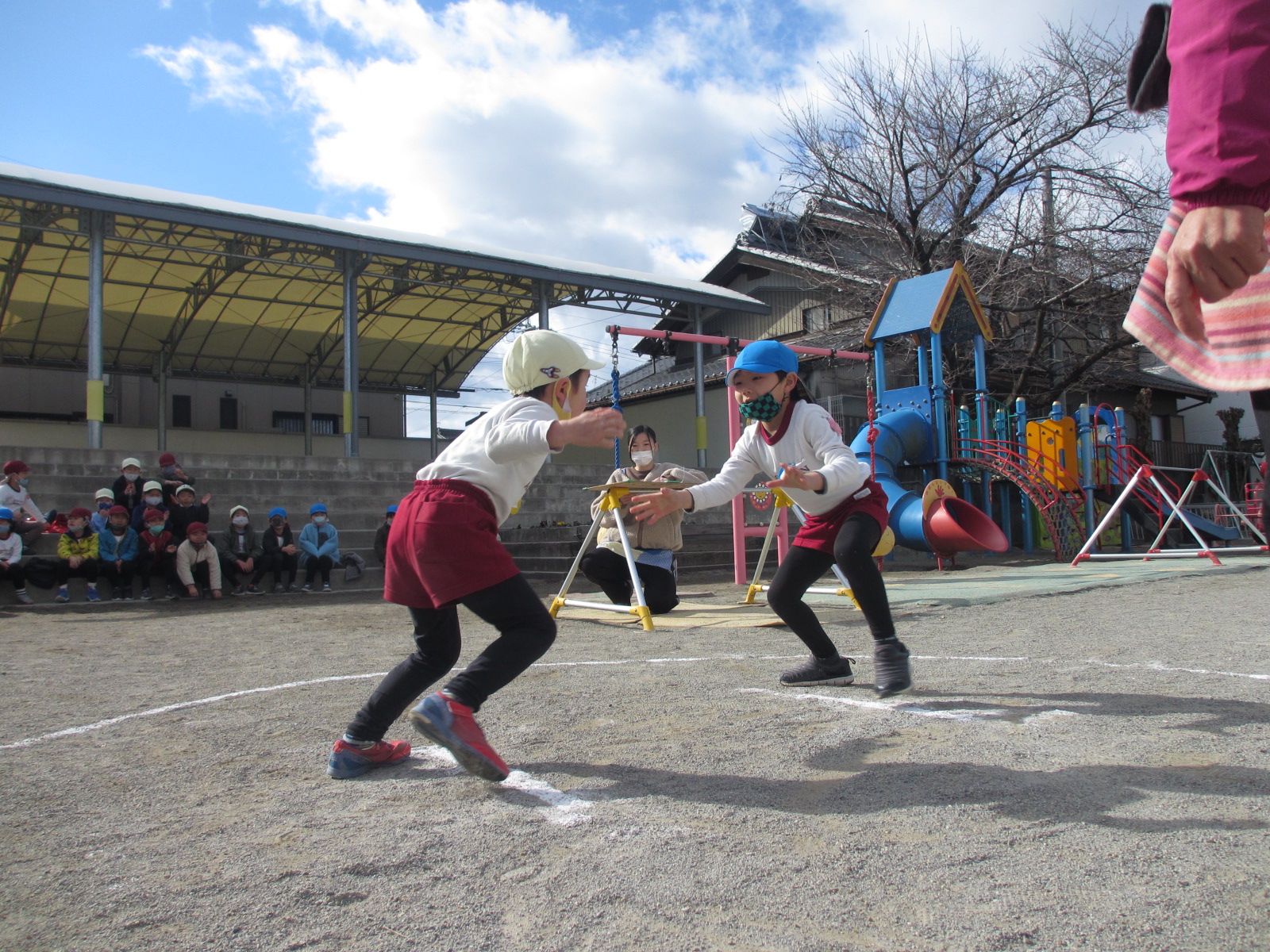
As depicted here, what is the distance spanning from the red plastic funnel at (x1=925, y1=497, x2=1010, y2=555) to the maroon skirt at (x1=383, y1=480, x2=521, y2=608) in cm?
638

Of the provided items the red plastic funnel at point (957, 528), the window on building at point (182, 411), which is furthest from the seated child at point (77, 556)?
the window on building at point (182, 411)

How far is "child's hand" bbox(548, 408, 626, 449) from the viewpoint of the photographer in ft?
8.48

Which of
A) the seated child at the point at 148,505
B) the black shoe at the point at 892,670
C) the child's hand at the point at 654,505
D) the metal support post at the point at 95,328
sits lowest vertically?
the black shoe at the point at 892,670

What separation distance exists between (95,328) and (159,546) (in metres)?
6.87

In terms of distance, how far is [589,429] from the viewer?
2.58 metres

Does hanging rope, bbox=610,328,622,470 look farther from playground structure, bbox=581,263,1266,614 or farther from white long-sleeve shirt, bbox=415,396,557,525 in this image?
white long-sleeve shirt, bbox=415,396,557,525

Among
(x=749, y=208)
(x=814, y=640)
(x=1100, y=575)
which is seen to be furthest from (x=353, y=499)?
(x=749, y=208)

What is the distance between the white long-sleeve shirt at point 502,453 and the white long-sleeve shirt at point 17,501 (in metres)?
9.34

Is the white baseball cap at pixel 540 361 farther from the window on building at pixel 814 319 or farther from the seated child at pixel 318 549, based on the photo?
the window on building at pixel 814 319

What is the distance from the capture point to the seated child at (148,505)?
10289 mm

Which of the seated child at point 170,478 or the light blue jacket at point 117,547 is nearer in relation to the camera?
the light blue jacket at point 117,547

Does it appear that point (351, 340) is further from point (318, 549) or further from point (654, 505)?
point (654, 505)

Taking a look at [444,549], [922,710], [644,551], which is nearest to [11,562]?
[644,551]

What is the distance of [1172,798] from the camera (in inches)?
87.4
